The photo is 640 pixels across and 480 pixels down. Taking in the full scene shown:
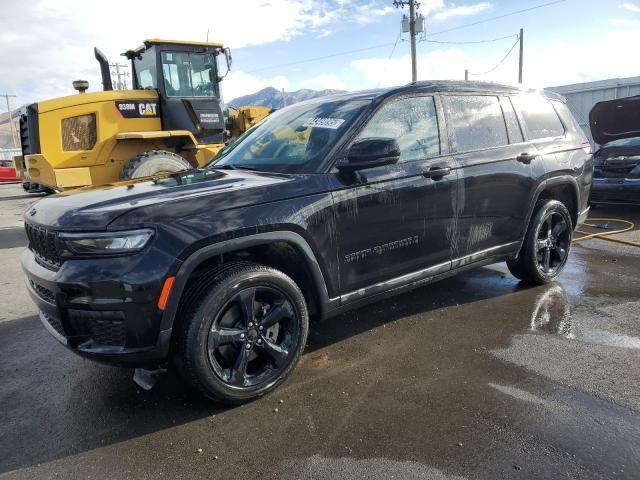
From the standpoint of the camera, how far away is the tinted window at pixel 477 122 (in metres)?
3.95

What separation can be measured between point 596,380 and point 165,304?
2.63 m

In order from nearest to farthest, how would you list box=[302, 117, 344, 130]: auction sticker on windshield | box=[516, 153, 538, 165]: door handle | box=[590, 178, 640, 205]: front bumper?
box=[302, 117, 344, 130]: auction sticker on windshield < box=[516, 153, 538, 165]: door handle < box=[590, 178, 640, 205]: front bumper

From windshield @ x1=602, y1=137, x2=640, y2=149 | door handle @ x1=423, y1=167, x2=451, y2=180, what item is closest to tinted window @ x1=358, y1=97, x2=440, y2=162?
door handle @ x1=423, y1=167, x2=451, y2=180

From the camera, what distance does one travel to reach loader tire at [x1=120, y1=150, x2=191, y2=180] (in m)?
7.90

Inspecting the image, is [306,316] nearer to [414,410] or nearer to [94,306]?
[414,410]

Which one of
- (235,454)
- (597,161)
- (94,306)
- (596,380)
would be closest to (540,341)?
(596,380)

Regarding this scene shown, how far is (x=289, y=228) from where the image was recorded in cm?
292

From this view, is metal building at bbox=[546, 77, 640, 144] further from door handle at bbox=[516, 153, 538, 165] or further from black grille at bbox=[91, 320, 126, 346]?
black grille at bbox=[91, 320, 126, 346]

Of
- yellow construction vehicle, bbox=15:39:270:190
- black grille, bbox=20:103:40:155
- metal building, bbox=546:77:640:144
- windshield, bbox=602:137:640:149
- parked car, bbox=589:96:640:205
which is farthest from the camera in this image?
metal building, bbox=546:77:640:144

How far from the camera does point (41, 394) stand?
3.16 m

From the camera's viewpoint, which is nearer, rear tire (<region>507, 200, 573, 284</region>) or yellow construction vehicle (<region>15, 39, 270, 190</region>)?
rear tire (<region>507, 200, 573, 284</region>)

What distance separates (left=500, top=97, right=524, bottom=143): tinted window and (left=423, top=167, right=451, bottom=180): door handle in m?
1.02

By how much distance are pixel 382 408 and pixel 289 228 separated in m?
1.18

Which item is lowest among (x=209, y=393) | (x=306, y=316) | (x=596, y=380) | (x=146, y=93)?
(x=596, y=380)
